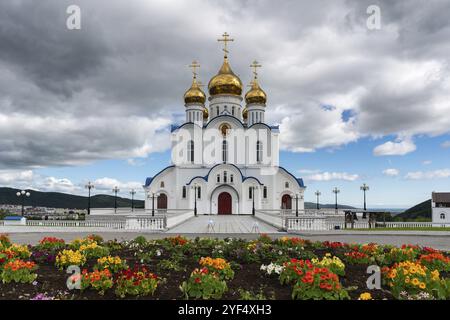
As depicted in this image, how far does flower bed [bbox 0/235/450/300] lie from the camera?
585 centimetres

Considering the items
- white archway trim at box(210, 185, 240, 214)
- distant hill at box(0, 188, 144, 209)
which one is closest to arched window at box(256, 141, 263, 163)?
white archway trim at box(210, 185, 240, 214)

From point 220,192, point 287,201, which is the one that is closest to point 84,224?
point 220,192

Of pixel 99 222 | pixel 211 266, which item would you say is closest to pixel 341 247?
pixel 211 266

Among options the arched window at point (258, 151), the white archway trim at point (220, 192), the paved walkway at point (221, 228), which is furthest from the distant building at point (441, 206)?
the paved walkway at point (221, 228)

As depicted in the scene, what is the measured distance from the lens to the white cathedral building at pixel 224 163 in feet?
134

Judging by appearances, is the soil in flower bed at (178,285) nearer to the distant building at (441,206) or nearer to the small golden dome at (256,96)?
the small golden dome at (256,96)

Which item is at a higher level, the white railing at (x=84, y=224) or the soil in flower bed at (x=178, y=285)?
the white railing at (x=84, y=224)

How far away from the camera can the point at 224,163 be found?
41.2m

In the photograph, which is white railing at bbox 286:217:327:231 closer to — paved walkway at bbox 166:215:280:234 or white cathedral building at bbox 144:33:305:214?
paved walkway at bbox 166:215:280:234

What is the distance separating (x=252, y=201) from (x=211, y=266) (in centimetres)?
3415

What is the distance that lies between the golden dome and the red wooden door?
13.4 metres

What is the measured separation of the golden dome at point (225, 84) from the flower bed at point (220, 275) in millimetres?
38458

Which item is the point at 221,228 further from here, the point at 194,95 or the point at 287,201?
the point at 194,95
